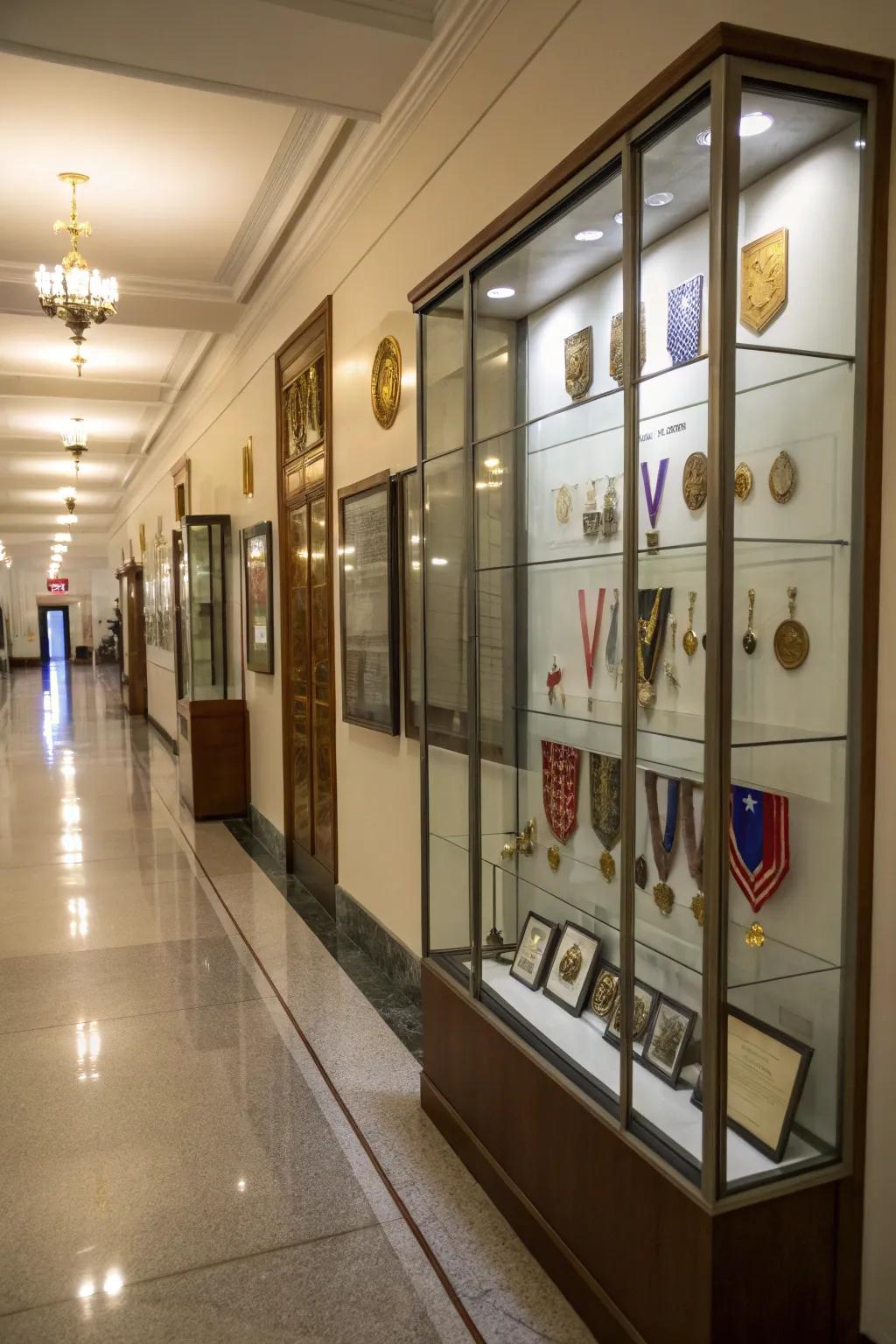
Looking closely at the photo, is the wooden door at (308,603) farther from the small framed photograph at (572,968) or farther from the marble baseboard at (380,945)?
the small framed photograph at (572,968)

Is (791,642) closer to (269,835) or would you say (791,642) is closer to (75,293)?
(75,293)

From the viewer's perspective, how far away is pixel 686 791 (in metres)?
2.14

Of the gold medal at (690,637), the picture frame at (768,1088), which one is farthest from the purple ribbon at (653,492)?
the picture frame at (768,1088)

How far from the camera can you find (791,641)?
2070 millimetres

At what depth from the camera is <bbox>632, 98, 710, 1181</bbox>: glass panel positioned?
2084 millimetres

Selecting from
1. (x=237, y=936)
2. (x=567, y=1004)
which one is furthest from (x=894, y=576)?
(x=237, y=936)

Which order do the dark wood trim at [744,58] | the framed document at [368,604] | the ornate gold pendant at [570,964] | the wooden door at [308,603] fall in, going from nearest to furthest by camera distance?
the dark wood trim at [744,58], the ornate gold pendant at [570,964], the framed document at [368,604], the wooden door at [308,603]

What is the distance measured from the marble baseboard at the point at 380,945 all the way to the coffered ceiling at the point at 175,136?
3.61 m

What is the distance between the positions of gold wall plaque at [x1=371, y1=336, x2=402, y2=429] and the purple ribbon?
2.24 meters

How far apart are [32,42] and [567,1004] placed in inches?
146

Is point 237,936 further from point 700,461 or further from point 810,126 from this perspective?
point 810,126

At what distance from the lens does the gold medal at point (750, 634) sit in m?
2.02

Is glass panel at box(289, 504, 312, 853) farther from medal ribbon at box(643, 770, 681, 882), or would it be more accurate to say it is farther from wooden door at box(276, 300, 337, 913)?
medal ribbon at box(643, 770, 681, 882)

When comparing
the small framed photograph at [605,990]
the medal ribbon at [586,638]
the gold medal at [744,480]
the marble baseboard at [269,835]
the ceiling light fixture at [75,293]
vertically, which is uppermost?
the ceiling light fixture at [75,293]
